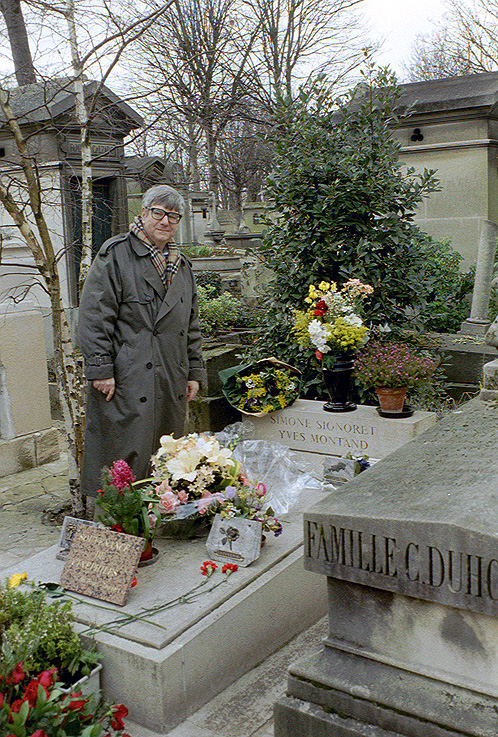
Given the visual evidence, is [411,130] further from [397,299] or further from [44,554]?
[44,554]

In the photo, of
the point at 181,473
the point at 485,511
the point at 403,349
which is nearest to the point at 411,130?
the point at 403,349

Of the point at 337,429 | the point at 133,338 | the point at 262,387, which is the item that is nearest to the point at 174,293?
the point at 133,338

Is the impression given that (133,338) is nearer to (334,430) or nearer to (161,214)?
(161,214)

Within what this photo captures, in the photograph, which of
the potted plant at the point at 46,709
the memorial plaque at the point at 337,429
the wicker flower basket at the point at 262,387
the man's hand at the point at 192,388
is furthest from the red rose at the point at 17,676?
the wicker flower basket at the point at 262,387

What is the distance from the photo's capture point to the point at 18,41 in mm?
4746

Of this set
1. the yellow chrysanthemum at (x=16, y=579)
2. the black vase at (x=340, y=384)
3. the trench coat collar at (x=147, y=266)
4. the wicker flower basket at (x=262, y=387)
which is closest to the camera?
the yellow chrysanthemum at (x=16, y=579)

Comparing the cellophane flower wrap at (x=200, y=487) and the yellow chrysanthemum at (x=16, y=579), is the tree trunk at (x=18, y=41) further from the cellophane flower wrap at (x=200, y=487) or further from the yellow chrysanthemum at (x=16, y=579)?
the yellow chrysanthemum at (x=16, y=579)

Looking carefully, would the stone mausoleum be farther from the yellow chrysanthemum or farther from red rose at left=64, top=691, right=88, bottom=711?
red rose at left=64, top=691, right=88, bottom=711

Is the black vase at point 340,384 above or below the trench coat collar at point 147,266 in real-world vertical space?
below

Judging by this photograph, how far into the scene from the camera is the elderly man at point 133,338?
3.77 metres

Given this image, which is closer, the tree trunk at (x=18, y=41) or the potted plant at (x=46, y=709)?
the potted plant at (x=46, y=709)

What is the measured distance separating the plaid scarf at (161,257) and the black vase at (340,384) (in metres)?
1.60

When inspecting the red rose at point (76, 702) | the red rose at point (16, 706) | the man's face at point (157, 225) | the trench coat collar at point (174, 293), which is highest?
the man's face at point (157, 225)

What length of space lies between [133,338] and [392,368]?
5.99 feet
